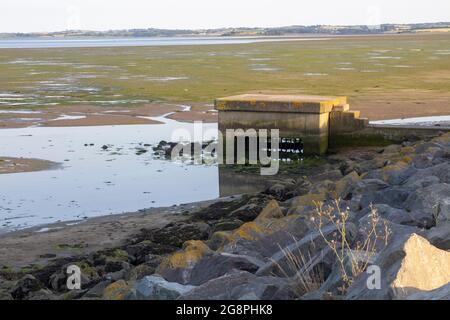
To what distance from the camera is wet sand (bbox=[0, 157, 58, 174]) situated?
17391 millimetres

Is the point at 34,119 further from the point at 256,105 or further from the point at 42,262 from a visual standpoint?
the point at 42,262

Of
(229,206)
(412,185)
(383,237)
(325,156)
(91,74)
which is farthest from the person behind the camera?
(91,74)

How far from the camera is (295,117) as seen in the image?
19.0 metres

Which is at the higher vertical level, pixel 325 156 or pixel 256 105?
pixel 256 105

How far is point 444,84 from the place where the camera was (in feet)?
117

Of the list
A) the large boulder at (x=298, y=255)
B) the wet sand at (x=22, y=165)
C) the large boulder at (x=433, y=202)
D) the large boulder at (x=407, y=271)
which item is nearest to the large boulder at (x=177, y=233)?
the large boulder at (x=433, y=202)

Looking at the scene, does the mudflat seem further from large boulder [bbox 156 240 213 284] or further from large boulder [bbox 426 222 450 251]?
large boulder [bbox 426 222 450 251]

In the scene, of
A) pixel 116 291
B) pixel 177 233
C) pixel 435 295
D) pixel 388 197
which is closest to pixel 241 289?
pixel 116 291

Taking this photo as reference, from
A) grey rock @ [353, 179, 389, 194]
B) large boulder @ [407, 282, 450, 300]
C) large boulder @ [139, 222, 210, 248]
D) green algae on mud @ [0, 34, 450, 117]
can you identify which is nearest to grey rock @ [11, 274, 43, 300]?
large boulder @ [139, 222, 210, 248]

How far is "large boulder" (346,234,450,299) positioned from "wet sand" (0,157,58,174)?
13.0 m

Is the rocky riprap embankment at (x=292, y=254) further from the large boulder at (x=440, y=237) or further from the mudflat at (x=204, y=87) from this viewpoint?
the mudflat at (x=204, y=87)
